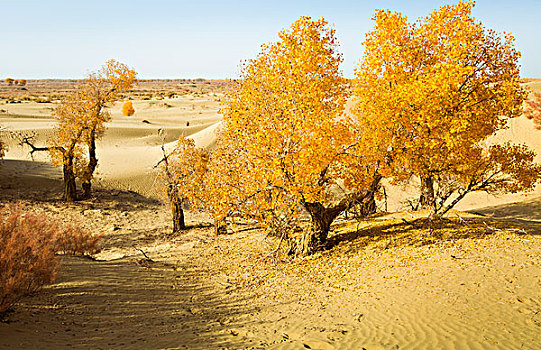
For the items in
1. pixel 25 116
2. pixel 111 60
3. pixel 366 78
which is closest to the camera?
pixel 366 78

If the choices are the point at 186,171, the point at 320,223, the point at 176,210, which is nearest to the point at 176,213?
the point at 176,210

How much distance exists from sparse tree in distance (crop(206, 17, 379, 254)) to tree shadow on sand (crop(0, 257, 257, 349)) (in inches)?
123

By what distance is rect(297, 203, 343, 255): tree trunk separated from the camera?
14125 millimetres

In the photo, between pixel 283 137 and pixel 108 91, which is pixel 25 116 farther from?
pixel 283 137

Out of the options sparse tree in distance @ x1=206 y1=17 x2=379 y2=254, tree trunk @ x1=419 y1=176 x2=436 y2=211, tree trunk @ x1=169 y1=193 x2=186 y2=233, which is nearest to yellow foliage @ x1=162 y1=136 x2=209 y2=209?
tree trunk @ x1=169 y1=193 x2=186 y2=233

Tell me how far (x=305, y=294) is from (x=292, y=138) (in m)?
4.72

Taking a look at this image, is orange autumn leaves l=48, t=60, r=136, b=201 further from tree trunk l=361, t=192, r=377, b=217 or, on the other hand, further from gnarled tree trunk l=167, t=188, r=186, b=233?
tree trunk l=361, t=192, r=377, b=217

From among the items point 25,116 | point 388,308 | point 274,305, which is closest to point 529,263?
point 388,308

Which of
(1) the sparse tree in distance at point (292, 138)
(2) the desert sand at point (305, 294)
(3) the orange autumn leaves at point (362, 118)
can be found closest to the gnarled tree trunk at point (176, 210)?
(2) the desert sand at point (305, 294)

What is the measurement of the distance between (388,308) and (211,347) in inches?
169

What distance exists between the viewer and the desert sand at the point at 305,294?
7.30 m

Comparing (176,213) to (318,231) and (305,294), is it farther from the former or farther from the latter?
(305,294)

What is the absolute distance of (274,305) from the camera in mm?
9891

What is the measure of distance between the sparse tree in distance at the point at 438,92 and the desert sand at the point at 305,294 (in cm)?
261
